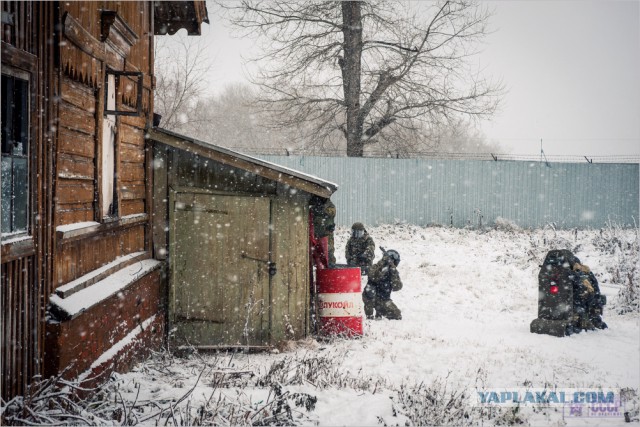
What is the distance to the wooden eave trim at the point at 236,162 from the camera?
7.20 m

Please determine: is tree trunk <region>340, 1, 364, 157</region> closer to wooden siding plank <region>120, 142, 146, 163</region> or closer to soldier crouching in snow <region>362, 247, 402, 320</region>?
soldier crouching in snow <region>362, 247, 402, 320</region>

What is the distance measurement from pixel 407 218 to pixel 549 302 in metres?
11.5

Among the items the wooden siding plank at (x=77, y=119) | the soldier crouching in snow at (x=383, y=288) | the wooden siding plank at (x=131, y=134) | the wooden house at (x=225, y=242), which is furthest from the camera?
the soldier crouching in snow at (x=383, y=288)

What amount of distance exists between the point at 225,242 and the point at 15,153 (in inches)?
166

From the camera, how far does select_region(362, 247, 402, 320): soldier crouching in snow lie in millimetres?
9695

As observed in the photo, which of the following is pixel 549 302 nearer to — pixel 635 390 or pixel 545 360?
pixel 545 360

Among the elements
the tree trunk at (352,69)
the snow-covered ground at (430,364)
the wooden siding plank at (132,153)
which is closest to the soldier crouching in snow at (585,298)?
the snow-covered ground at (430,364)

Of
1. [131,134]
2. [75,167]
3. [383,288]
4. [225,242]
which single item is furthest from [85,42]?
[383,288]

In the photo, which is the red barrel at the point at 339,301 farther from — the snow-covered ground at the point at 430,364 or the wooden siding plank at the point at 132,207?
the wooden siding plank at the point at 132,207

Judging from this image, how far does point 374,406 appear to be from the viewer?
201 inches

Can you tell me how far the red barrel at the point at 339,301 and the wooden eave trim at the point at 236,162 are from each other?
1.47 m

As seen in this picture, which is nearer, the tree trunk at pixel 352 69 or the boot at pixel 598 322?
the boot at pixel 598 322

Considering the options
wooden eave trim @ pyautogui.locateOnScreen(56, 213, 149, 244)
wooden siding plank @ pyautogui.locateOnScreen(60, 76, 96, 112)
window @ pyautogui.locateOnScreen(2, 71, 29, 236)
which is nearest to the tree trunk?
wooden eave trim @ pyautogui.locateOnScreen(56, 213, 149, 244)

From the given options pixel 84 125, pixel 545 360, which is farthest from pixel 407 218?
pixel 84 125
